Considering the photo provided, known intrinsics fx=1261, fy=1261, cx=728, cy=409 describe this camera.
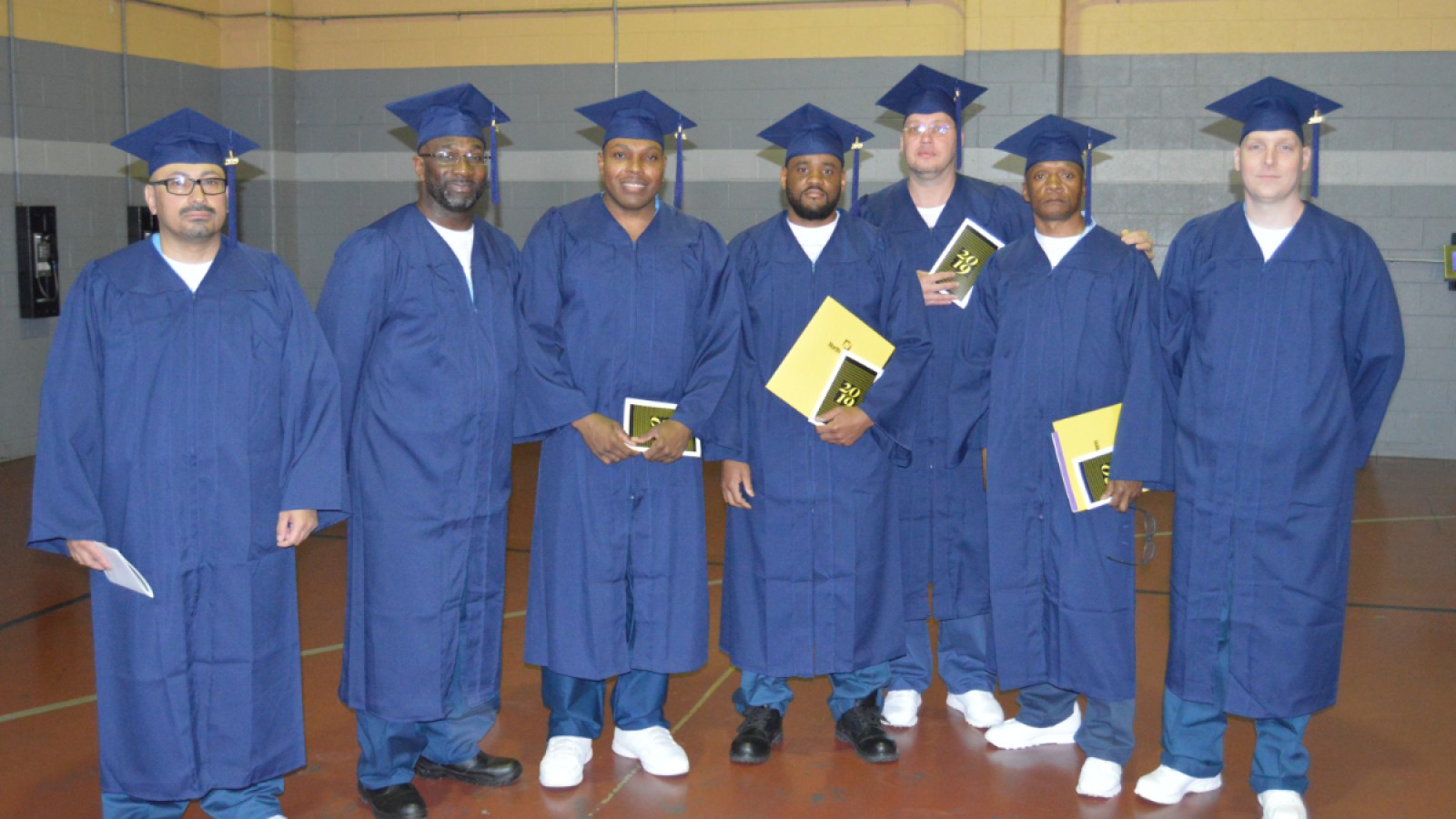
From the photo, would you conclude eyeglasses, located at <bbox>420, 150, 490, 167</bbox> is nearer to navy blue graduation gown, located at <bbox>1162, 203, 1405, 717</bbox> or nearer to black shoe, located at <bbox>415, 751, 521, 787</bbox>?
black shoe, located at <bbox>415, 751, 521, 787</bbox>

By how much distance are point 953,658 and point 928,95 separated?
1976 millimetres

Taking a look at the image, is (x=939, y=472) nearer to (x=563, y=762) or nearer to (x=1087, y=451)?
(x=1087, y=451)

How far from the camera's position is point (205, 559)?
320 cm

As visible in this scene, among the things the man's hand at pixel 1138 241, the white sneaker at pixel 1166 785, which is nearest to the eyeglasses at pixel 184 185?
the man's hand at pixel 1138 241

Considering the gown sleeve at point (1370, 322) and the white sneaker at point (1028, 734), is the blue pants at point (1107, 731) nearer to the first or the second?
the white sneaker at point (1028, 734)

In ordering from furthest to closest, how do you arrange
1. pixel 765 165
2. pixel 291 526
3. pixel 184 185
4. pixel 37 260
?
pixel 765 165, pixel 37 260, pixel 291 526, pixel 184 185

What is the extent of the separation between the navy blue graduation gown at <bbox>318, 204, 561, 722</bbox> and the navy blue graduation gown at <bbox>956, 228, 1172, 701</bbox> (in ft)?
5.12

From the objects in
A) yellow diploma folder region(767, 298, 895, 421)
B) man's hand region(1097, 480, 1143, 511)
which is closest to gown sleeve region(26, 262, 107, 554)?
yellow diploma folder region(767, 298, 895, 421)

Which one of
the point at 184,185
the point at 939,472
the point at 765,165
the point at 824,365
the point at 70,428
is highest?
the point at 765,165

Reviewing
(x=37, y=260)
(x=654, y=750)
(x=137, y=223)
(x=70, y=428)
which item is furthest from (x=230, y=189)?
(x=137, y=223)

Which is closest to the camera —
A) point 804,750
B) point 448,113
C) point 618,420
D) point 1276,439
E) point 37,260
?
point 1276,439

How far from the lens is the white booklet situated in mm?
3061

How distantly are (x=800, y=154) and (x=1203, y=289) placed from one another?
1274mm

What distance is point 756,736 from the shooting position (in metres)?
4.04
